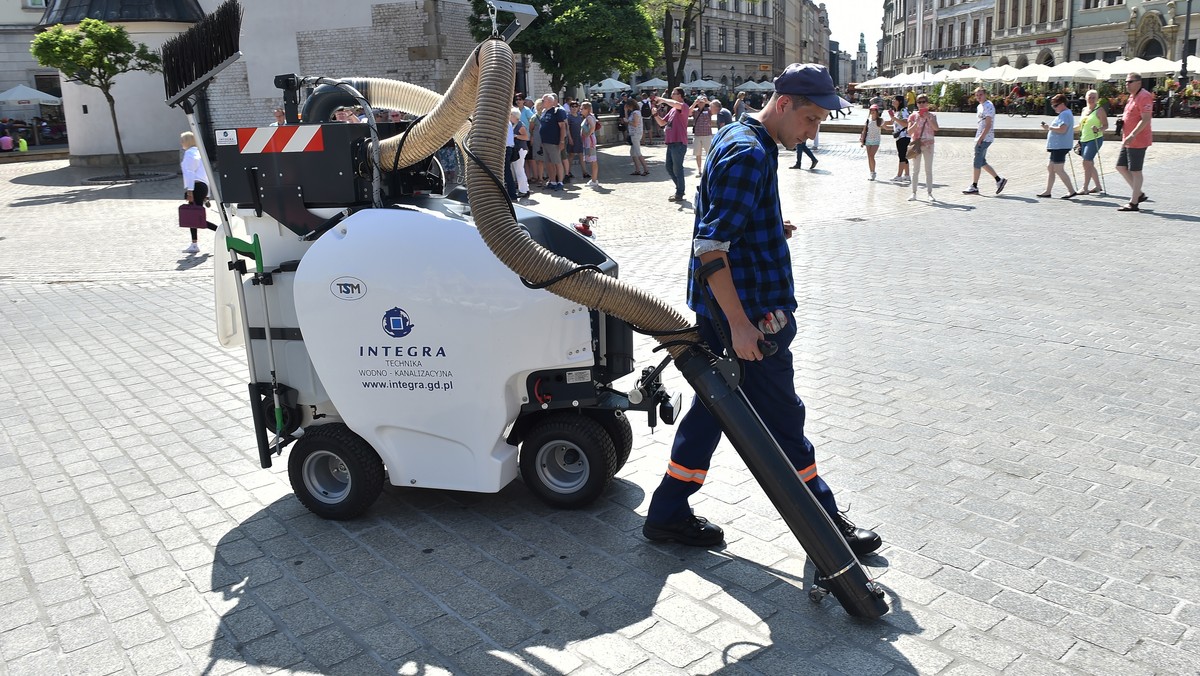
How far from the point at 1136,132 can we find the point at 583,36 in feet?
48.5

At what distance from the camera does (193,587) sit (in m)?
3.75

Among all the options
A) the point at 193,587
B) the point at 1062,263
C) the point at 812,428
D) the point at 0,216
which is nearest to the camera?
the point at 193,587

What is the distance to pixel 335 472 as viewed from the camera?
14.4 feet

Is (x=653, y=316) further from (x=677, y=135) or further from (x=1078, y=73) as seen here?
(x=1078, y=73)

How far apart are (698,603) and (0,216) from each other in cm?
1924

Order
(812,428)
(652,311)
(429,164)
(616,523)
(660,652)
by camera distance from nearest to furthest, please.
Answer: (660,652) < (652,311) < (616,523) < (429,164) < (812,428)

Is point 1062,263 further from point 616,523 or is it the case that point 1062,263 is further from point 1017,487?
point 616,523

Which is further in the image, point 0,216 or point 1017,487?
point 0,216

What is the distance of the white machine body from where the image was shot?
383cm

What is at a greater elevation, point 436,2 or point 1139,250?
point 436,2

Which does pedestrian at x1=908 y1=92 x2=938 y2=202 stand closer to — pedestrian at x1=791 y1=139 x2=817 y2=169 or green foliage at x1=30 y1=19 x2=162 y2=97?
pedestrian at x1=791 y1=139 x2=817 y2=169

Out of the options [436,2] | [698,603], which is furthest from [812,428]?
[436,2]

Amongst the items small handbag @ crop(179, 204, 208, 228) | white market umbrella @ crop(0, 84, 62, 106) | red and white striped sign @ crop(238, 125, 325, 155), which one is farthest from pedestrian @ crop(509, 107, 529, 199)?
white market umbrella @ crop(0, 84, 62, 106)

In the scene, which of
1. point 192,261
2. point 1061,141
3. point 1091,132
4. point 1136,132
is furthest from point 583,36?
point 1136,132
